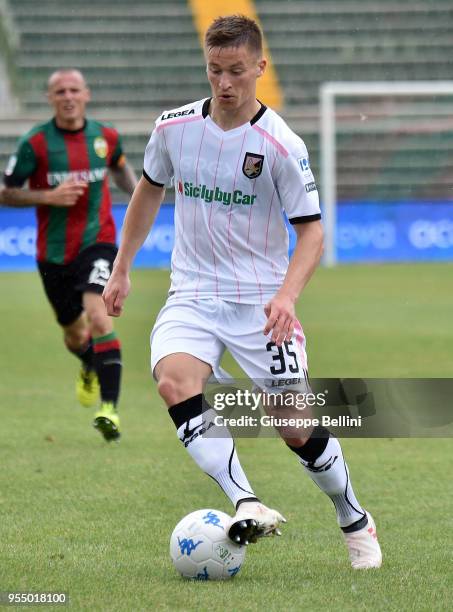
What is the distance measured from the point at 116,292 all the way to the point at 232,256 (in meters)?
0.47

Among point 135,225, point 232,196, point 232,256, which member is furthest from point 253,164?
point 135,225

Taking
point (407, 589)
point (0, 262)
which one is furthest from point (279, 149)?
point (0, 262)

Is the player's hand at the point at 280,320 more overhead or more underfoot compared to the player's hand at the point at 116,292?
more underfoot

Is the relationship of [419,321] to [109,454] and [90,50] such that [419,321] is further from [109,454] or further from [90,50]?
[90,50]

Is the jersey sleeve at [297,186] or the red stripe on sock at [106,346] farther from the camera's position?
the red stripe on sock at [106,346]

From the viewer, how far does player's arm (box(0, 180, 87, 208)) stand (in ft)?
26.1

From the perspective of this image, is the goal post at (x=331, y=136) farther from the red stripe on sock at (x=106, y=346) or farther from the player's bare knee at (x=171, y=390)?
the player's bare knee at (x=171, y=390)

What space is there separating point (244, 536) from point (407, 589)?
1.92 feet

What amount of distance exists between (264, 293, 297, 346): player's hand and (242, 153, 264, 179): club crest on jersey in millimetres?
528

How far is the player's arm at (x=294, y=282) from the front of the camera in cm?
421

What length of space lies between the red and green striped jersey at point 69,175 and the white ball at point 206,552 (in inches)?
162

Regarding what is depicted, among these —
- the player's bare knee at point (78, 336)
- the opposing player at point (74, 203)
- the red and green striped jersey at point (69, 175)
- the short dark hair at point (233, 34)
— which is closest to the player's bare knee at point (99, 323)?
the opposing player at point (74, 203)

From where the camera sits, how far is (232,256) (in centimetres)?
460

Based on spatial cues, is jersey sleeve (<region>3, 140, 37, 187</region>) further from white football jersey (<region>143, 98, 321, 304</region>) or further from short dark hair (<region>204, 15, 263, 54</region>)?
short dark hair (<region>204, 15, 263, 54</region>)
